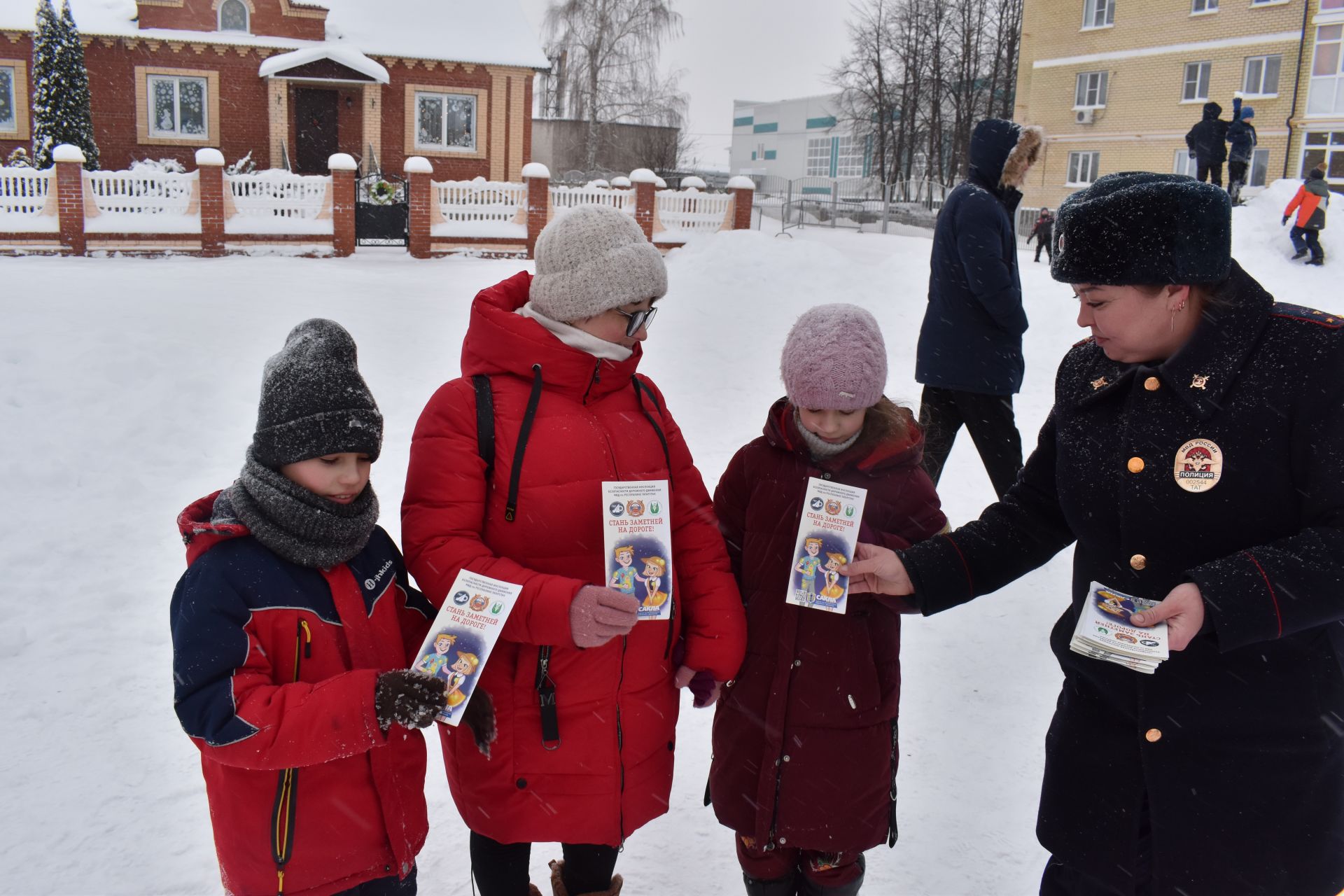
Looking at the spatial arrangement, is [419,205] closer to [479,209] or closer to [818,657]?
[479,209]

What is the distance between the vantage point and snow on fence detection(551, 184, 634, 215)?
16859mm

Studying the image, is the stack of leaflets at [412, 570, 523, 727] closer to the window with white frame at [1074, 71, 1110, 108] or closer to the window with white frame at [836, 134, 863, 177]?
the window with white frame at [1074, 71, 1110, 108]

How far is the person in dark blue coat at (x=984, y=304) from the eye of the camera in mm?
4832

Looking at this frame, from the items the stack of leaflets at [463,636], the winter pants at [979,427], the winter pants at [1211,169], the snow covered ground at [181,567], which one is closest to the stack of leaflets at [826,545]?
the stack of leaflets at [463,636]

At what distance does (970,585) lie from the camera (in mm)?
2391

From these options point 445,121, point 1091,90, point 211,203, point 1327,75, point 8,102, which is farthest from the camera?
point 1091,90

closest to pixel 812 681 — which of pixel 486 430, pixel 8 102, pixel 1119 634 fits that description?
pixel 1119 634

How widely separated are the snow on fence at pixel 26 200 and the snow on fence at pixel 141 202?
48 cm

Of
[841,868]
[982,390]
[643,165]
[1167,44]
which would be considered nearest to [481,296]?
[841,868]

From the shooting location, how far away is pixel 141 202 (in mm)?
Result: 15250

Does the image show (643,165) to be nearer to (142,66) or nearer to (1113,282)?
(142,66)

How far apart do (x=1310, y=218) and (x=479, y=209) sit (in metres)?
13.6

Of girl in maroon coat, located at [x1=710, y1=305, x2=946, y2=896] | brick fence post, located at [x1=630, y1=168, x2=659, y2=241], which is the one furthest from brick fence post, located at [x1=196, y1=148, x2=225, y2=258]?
girl in maroon coat, located at [x1=710, y1=305, x2=946, y2=896]

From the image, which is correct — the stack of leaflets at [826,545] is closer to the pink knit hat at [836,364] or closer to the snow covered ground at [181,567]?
the pink knit hat at [836,364]
